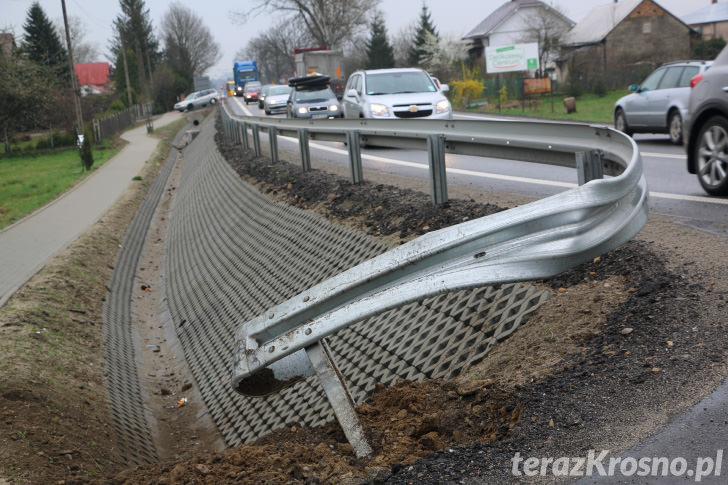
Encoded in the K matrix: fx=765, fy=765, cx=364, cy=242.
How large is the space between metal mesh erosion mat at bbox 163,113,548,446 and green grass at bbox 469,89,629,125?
14241mm

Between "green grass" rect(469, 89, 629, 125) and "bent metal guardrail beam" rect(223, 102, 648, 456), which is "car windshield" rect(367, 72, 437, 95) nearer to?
"green grass" rect(469, 89, 629, 125)

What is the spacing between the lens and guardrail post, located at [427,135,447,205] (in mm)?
7973

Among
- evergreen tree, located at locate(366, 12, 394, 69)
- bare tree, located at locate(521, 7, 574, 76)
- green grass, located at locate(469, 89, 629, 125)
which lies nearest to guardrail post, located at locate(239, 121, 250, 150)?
green grass, located at locate(469, 89, 629, 125)

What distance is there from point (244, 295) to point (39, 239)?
684 cm

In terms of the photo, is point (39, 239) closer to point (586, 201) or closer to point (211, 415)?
point (211, 415)

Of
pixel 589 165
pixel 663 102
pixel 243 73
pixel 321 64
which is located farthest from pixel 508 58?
pixel 243 73

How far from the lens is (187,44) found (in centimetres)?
13175

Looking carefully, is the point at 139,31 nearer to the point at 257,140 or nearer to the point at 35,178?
the point at 35,178

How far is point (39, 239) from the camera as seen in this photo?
15016 millimetres

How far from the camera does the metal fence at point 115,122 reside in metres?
47.3

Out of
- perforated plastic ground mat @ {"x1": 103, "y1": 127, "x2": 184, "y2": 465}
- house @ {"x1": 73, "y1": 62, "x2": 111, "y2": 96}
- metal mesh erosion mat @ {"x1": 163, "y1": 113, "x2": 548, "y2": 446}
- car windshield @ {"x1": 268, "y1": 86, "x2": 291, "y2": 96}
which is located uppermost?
house @ {"x1": 73, "y1": 62, "x2": 111, "y2": 96}

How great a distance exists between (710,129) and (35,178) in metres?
28.5

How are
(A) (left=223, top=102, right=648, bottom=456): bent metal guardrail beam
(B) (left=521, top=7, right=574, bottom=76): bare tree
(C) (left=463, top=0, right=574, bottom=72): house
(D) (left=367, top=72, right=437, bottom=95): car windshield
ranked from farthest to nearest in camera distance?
(C) (left=463, top=0, right=574, bottom=72): house, (B) (left=521, top=7, right=574, bottom=76): bare tree, (D) (left=367, top=72, right=437, bottom=95): car windshield, (A) (left=223, top=102, right=648, bottom=456): bent metal guardrail beam

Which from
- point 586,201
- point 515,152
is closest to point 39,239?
point 515,152
